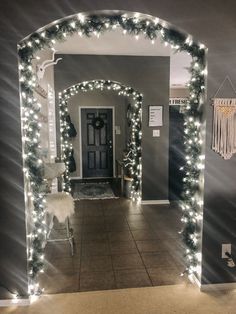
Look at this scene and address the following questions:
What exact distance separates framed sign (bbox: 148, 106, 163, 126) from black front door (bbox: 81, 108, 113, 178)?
285 centimetres

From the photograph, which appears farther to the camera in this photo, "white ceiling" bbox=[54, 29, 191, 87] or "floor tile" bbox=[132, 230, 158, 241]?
"white ceiling" bbox=[54, 29, 191, 87]

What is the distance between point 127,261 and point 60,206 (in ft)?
3.31

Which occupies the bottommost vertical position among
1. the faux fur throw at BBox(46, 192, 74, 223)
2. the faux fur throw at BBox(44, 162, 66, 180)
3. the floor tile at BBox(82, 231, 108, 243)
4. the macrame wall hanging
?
the floor tile at BBox(82, 231, 108, 243)

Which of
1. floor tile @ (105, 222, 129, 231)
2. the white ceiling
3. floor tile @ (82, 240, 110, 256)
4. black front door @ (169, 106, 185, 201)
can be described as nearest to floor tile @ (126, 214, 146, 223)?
floor tile @ (105, 222, 129, 231)

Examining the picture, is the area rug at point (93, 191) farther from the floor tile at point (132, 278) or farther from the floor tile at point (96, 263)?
the floor tile at point (132, 278)

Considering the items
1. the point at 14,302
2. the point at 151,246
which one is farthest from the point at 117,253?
the point at 14,302

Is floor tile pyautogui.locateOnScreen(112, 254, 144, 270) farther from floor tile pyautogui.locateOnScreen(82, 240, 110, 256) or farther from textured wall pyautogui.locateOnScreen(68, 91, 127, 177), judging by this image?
textured wall pyautogui.locateOnScreen(68, 91, 127, 177)

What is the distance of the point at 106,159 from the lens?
8.50 metres

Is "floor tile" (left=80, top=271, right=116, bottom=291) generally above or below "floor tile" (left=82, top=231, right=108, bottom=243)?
below

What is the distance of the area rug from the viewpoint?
6.32m

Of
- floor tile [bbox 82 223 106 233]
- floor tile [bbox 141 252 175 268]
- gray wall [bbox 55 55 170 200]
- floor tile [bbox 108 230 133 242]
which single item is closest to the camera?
floor tile [bbox 141 252 175 268]

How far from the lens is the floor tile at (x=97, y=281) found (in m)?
2.87

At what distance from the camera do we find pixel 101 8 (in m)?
2.45

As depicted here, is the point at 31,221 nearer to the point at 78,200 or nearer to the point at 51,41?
the point at 51,41
